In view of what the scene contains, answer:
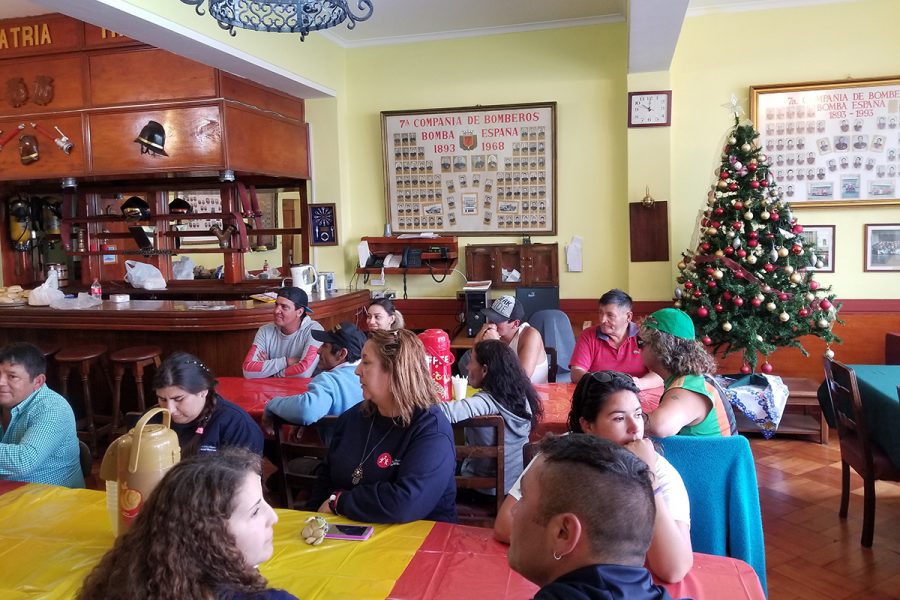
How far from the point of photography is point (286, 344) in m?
4.08

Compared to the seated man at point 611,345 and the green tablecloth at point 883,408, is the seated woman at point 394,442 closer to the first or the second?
the seated man at point 611,345

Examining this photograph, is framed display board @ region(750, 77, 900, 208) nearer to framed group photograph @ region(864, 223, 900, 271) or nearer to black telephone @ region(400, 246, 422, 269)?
framed group photograph @ region(864, 223, 900, 271)

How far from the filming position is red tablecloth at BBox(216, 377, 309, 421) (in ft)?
10.1

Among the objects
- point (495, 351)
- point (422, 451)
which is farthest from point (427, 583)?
point (495, 351)

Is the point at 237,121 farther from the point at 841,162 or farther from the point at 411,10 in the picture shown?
the point at 841,162

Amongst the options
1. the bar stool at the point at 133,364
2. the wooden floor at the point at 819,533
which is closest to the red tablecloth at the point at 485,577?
the wooden floor at the point at 819,533

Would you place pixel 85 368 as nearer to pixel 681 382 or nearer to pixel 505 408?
pixel 505 408

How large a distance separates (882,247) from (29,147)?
6988 millimetres

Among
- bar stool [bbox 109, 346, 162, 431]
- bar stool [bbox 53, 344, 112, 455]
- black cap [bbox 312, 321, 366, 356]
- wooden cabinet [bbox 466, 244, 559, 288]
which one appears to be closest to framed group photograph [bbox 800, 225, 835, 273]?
wooden cabinet [bbox 466, 244, 559, 288]

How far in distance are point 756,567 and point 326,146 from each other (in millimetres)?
5154

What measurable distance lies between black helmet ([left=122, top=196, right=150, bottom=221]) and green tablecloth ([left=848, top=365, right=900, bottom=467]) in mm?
5811

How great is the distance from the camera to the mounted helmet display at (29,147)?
568cm

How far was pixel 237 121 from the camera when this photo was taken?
5297 millimetres

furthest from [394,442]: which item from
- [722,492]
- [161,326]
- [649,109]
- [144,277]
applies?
[144,277]
